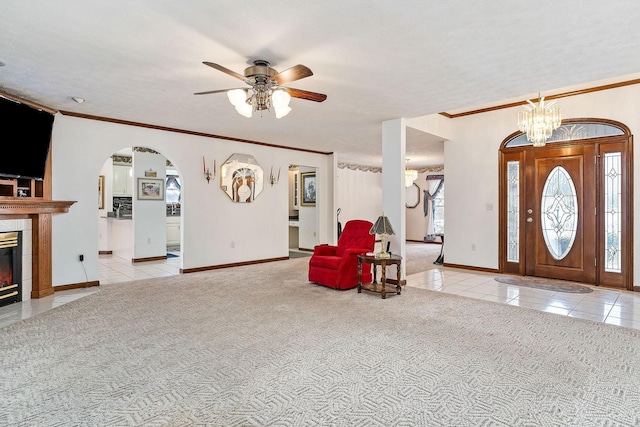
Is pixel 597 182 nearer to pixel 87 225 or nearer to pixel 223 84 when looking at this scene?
pixel 223 84

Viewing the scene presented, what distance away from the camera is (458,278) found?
568 centimetres

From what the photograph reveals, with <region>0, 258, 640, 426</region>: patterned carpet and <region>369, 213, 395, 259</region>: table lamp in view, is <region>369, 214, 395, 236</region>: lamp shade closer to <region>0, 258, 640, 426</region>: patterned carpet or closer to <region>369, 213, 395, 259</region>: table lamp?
<region>369, 213, 395, 259</region>: table lamp

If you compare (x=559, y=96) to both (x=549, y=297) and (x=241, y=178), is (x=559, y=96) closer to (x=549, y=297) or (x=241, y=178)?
(x=549, y=297)

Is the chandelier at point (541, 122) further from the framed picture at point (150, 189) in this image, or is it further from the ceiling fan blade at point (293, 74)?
the framed picture at point (150, 189)

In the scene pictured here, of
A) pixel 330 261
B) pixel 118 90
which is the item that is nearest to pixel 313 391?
pixel 330 261

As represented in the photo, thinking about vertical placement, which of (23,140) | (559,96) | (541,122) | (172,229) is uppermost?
(559,96)

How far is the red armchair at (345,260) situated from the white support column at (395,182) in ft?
1.17

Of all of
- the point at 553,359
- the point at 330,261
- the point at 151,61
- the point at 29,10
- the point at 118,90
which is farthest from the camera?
the point at 330,261

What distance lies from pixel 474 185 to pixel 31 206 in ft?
21.6

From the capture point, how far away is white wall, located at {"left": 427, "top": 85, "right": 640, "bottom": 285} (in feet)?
20.0

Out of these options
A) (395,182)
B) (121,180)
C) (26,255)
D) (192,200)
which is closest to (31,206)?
(26,255)

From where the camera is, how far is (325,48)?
286 cm

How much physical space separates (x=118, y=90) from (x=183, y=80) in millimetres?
919

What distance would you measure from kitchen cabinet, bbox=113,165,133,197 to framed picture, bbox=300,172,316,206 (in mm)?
4190
